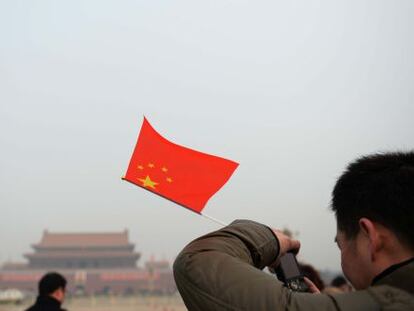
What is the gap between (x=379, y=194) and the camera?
61cm

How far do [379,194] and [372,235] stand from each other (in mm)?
49

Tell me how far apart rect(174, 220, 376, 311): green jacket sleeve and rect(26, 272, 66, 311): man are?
190 centimetres

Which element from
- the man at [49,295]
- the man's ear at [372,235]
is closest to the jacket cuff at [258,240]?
the man's ear at [372,235]

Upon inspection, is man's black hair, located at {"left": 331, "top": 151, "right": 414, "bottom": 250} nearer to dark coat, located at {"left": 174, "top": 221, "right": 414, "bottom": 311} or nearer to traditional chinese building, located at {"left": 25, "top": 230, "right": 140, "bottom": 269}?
dark coat, located at {"left": 174, "top": 221, "right": 414, "bottom": 311}

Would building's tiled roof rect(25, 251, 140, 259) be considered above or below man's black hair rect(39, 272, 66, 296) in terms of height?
below

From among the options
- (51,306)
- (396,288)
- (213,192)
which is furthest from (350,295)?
(51,306)

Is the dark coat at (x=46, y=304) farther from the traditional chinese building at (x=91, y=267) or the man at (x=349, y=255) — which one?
the traditional chinese building at (x=91, y=267)

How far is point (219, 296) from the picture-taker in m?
0.57

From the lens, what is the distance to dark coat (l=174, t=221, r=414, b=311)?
535 mm

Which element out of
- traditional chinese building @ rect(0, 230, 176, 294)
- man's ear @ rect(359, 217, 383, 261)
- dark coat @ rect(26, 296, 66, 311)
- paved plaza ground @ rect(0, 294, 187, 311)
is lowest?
traditional chinese building @ rect(0, 230, 176, 294)

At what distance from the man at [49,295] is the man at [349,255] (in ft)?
6.19

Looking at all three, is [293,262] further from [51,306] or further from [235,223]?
[51,306]

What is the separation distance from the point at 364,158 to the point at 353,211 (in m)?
0.08

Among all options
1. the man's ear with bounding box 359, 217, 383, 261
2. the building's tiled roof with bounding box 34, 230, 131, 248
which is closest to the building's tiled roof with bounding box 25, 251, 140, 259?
the building's tiled roof with bounding box 34, 230, 131, 248
